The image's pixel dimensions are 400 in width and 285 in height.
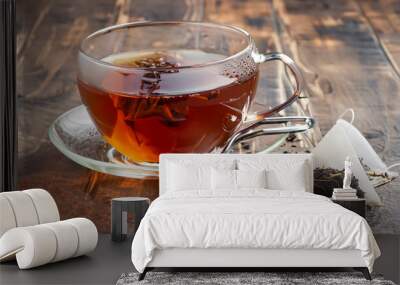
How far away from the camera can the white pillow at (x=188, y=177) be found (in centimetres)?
568

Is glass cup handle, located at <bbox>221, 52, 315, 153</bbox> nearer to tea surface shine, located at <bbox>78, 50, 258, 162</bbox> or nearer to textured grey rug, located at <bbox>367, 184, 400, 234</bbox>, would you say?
tea surface shine, located at <bbox>78, 50, 258, 162</bbox>

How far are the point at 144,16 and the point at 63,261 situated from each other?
225cm

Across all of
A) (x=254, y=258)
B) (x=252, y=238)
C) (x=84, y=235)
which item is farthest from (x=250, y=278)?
(x=84, y=235)

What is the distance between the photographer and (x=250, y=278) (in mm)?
4512

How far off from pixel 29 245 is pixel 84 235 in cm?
47

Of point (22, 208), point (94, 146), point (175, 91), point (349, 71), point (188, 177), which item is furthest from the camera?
point (349, 71)

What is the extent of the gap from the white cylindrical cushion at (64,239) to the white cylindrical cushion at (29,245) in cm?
4

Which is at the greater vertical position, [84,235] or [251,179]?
[251,179]

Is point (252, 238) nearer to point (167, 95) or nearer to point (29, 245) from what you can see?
point (29, 245)

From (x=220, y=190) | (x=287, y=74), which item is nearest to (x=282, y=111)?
(x=287, y=74)

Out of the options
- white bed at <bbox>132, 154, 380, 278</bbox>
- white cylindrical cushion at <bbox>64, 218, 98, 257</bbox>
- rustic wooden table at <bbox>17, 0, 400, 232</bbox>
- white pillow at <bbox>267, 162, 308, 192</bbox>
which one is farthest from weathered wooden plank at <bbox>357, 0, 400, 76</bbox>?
white cylindrical cushion at <bbox>64, 218, 98, 257</bbox>

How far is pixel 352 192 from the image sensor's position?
230 inches

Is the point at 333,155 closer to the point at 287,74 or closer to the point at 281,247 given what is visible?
the point at 287,74

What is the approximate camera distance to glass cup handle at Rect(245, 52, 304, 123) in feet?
19.6
